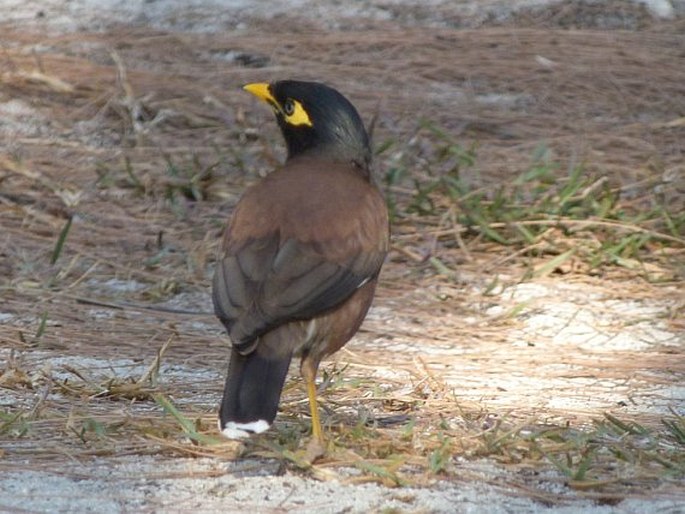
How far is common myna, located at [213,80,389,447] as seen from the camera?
4.12m

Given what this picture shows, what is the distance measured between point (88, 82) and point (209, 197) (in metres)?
1.54

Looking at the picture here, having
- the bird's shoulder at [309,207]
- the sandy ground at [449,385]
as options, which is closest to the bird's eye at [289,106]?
the bird's shoulder at [309,207]

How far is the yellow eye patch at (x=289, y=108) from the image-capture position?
5.16 meters

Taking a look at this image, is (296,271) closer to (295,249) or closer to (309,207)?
(295,249)

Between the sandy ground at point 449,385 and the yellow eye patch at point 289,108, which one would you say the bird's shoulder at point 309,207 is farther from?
the sandy ground at point 449,385

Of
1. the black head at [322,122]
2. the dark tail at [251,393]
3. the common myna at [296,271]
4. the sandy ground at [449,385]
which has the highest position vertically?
the black head at [322,122]

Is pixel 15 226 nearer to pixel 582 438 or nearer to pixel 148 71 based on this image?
pixel 148 71

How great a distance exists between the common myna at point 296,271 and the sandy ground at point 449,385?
0.67ft

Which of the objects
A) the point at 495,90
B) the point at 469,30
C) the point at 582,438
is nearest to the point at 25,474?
the point at 582,438

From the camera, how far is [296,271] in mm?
4312

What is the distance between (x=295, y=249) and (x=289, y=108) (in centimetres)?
94

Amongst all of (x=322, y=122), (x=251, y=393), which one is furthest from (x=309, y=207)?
(x=251, y=393)

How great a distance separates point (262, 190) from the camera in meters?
4.68

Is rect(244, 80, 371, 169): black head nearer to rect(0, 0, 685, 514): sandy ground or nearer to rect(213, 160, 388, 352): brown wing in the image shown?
rect(213, 160, 388, 352): brown wing
